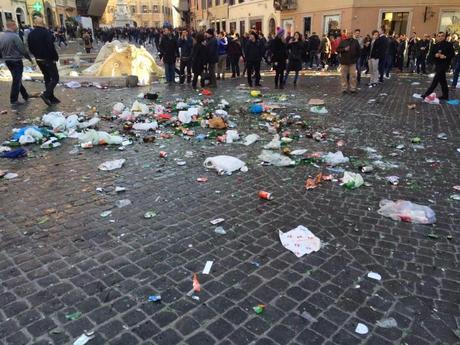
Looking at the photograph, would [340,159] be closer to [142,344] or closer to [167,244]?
[167,244]

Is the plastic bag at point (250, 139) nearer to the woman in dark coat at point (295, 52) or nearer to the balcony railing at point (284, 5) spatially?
the woman in dark coat at point (295, 52)

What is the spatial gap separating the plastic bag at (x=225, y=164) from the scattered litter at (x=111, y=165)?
1.16m

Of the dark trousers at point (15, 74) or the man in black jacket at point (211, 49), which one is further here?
the man in black jacket at point (211, 49)

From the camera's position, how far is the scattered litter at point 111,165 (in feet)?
18.1

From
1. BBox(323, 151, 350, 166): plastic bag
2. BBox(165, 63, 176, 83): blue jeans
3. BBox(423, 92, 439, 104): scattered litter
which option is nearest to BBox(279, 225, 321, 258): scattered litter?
BBox(323, 151, 350, 166): plastic bag

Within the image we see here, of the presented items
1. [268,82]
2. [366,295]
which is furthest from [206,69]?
[366,295]

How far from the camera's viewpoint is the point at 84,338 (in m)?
2.52

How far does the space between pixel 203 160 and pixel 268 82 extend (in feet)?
29.2

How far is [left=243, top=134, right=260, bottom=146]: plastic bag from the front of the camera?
6.65 meters

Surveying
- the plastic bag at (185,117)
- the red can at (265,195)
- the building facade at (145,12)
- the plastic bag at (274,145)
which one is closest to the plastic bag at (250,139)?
the plastic bag at (274,145)

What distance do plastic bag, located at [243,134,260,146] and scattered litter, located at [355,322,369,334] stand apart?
4.24 meters

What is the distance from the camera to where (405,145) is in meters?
6.61

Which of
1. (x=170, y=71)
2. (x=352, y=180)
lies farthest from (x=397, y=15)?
(x=352, y=180)

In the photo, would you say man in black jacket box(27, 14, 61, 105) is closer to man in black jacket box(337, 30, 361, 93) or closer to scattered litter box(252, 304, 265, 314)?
man in black jacket box(337, 30, 361, 93)
